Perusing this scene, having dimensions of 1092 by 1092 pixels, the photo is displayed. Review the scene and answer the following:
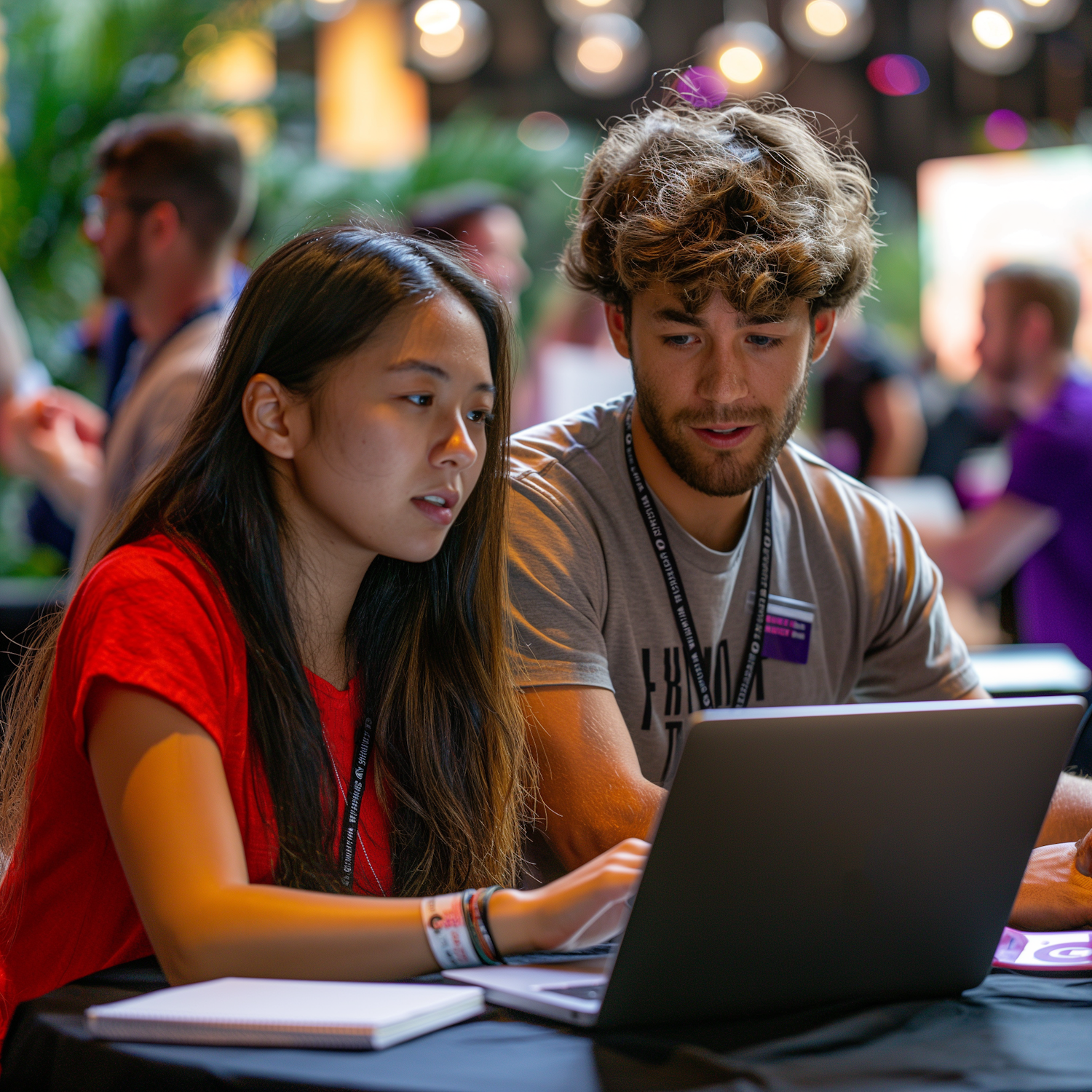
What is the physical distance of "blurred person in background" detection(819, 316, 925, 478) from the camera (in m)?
5.28

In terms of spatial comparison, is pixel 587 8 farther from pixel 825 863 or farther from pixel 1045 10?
pixel 825 863

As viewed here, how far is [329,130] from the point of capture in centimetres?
910

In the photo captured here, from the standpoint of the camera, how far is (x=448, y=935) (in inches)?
38.2

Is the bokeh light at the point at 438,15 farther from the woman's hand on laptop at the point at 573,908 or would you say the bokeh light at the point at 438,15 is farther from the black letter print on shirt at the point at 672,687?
the woman's hand on laptop at the point at 573,908

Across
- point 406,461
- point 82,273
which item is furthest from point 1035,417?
point 82,273

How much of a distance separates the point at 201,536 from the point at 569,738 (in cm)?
47

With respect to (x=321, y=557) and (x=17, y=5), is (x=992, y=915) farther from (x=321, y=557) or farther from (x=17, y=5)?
(x=17, y=5)

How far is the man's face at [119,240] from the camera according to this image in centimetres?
270

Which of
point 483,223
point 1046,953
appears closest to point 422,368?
point 1046,953

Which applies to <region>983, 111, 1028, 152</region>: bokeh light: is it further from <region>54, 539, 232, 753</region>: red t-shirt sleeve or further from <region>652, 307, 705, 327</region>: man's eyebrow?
<region>54, 539, 232, 753</region>: red t-shirt sleeve

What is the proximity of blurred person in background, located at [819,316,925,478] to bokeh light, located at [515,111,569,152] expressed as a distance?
7.76 feet

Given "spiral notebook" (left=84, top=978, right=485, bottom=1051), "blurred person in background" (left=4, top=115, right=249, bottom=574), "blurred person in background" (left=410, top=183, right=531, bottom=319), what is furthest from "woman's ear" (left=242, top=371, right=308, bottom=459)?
"blurred person in background" (left=410, top=183, right=531, bottom=319)

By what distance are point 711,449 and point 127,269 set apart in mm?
1648

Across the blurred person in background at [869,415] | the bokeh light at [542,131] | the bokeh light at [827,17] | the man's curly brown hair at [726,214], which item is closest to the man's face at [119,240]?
the man's curly brown hair at [726,214]
